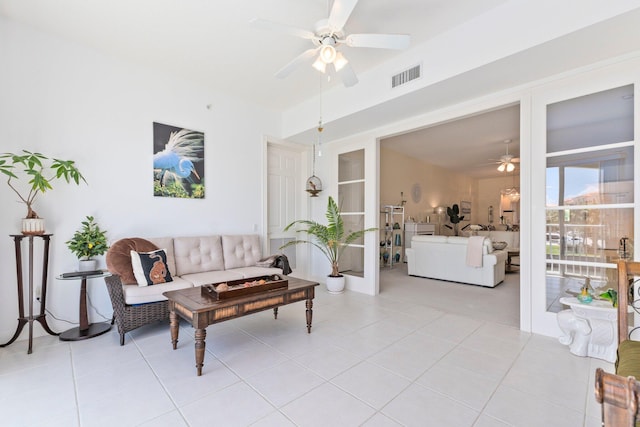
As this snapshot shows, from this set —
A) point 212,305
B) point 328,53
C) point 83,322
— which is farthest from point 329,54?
point 83,322

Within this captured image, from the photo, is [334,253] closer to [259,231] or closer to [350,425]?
[259,231]

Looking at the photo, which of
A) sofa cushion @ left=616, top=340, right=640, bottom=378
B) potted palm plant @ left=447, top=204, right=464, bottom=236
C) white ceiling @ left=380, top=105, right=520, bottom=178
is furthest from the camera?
potted palm plant @ left=447, top=204, right=464, bottom=236

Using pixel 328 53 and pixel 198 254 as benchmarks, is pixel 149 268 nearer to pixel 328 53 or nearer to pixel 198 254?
pixel 198 254

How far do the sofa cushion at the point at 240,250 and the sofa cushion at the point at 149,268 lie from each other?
95 centimetres

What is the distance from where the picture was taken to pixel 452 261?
5.42 meters

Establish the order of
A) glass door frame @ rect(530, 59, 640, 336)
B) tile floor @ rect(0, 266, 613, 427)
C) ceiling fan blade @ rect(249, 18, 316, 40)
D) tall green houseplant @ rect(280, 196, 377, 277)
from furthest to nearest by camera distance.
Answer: tall green houseplant @ rect(280, 196, 377, 277) → glass door frame @ rect(530, 59, 640, 336) → ceiling fan blade @ rect(249, 18, 316, 40) → tile floor @ rect(0, 266, 613, 427)

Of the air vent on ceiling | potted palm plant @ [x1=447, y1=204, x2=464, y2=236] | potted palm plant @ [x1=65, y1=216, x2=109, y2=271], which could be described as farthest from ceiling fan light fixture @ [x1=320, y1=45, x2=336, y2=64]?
potted palm plant @ [x1=447, y1=204, x2=464, y2=236]

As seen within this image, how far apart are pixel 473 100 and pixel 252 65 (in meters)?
2.68

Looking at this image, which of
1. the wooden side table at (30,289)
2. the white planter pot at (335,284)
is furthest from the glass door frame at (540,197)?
the wooden side table at (30,289)

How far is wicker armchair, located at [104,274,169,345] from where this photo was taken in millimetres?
2658

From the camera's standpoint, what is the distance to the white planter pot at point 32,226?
260 cm

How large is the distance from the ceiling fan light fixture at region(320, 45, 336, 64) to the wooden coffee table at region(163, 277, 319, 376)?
2.08 metres

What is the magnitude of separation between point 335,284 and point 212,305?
261 cm

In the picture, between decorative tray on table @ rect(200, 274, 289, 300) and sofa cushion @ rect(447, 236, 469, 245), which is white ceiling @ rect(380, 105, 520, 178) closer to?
sofa cushion @ rect(447, 236, 469, 245)
